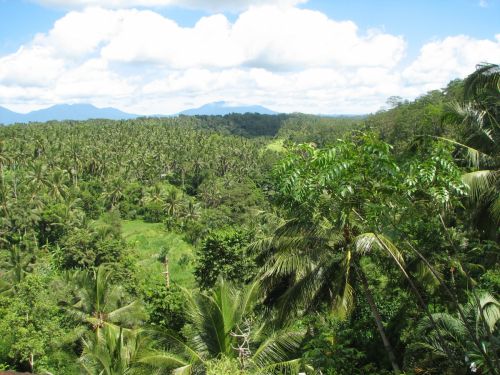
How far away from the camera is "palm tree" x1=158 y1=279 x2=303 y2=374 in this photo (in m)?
9.64

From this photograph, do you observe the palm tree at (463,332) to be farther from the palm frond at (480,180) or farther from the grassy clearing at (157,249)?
the grassy clearing at (157,249)

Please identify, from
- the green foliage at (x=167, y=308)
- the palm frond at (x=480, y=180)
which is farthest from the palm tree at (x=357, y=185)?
the green foliage at (x=167, y=308)

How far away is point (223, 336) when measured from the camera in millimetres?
9969

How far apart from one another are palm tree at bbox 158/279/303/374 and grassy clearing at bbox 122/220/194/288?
84.5 feet

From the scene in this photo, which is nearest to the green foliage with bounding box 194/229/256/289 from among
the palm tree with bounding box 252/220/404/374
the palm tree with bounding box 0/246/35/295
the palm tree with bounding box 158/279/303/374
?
the palm tree with bounding box 158/279/303/374

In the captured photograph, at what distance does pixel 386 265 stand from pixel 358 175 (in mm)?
5567

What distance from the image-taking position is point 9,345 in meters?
24.8

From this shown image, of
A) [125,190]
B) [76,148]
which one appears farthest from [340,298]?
[76,148]

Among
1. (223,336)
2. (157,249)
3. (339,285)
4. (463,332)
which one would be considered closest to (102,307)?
(223,336)

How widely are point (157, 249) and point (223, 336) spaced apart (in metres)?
40.8

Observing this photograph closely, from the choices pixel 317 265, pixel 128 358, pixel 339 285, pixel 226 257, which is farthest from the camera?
pixel 226 257

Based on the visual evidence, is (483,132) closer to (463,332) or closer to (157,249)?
(463,332)

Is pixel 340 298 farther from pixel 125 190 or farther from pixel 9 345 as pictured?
pixel 125 190

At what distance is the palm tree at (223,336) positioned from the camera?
964 centimetres
